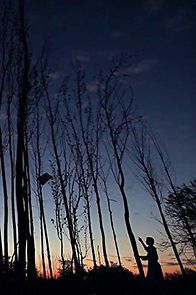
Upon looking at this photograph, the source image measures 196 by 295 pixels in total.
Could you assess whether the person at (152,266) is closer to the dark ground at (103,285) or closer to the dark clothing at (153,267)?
the dark clothing at (153,267)

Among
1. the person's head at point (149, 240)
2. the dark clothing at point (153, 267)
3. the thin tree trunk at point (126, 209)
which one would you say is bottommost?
the dark clothing at point (153, 267)

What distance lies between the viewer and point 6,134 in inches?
465

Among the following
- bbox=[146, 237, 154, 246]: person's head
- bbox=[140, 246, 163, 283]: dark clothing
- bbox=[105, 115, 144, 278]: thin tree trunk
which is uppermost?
bbox=[105, 115, 144, 278]: thin tree trunk

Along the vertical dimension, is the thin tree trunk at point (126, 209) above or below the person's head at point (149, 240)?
above

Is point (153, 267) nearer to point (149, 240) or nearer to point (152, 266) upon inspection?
point (152, 266)

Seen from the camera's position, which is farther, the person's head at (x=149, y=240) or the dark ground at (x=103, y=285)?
the dark ground at (x=103, y=285)

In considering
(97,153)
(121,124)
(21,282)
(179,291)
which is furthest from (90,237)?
(21,282)

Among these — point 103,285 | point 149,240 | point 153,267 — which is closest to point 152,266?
point 153,267

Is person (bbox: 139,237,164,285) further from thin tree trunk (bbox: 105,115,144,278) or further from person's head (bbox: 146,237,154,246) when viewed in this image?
thin tree trunk (bbox: 105,115,144,278)

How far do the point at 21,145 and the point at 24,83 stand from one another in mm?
1343

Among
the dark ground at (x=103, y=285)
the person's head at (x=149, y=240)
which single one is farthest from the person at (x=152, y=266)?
the dark ground at (x=103, y=285)

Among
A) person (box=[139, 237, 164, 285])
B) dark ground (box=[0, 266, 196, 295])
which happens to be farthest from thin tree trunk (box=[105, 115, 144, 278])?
person (box=[139, 237, 164, 285])

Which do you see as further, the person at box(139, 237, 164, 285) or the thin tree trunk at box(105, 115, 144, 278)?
the thin tree trunk at box(105, 115, 144, 278)

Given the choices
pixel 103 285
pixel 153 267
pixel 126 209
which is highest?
pixel 126 209
